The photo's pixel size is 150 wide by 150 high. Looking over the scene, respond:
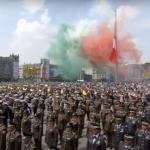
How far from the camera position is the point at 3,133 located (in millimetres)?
5281

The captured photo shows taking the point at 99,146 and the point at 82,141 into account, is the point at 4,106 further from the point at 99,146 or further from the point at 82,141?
the point at 99,146

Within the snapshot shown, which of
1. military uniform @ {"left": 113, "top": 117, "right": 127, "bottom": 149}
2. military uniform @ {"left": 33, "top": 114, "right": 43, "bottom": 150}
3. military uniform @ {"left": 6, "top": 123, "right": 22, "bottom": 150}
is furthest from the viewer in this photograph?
military uniform @ {"left": 33, "top": 114, "right": 43, "bottom": 150}

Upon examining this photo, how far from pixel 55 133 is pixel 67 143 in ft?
2.32

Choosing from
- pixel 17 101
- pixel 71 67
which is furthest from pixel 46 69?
pixel 17 101

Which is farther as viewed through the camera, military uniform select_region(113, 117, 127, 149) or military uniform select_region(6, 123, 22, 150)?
military uniform select_region(113, 117, 127, 149)

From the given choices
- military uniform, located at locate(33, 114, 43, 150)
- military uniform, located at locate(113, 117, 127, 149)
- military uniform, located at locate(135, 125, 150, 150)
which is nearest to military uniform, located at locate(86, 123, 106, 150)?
military uniform, located at locate(135, 125, 150, 150)

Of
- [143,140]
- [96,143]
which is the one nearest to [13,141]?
[96,143]

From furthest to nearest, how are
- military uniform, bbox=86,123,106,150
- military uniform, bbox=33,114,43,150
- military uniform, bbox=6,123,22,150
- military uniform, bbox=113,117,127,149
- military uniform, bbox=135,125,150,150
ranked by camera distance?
military uniform, bbox=33,114,43,150
military uniform, bbox=113,117,127,149
military uniform, bbox=135,125,150,150
military uniform, bbox=6,123,22,150
military uniform, bbox=86,123,106,150

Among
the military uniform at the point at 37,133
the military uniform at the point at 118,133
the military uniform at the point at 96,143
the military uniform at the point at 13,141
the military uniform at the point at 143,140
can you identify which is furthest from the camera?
the military uniform at the point at 37,133

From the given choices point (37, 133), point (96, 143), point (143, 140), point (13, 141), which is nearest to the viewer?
point (96, 143)

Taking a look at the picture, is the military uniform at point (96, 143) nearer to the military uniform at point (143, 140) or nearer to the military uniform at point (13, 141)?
the military uniform at point (143, 140)

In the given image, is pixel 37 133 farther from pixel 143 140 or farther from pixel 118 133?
pixel 143 140

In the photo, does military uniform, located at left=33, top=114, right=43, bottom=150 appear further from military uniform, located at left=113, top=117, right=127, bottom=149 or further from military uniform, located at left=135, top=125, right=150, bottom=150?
military uniform, located at left=135, top=125, right=150, bottom=150

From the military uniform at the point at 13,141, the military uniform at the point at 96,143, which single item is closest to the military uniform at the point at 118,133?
the military uniform at the point at 96,143
